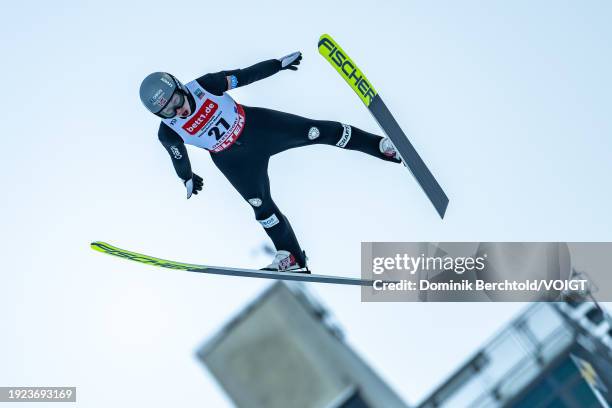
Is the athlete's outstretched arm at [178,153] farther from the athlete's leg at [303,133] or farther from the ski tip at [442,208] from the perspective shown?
the ski tip at [442,208]

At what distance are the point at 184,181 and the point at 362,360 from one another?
8.74m

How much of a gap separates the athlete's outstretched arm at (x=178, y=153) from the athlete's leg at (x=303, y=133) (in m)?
0.95

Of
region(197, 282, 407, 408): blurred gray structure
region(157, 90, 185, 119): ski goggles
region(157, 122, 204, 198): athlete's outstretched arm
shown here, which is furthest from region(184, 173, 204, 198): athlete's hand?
region(197, 282, 407, 408): blurred gray structure

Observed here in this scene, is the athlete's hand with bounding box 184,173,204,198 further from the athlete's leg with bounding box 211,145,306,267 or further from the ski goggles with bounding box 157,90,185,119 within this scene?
the ski goggles with bounding box 157,90,185,119

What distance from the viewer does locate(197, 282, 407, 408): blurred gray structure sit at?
14781 millimetres

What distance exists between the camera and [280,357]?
15.3 meters

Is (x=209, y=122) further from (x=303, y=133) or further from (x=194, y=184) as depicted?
(x=303, y=133)

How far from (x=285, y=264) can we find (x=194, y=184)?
5.26ft

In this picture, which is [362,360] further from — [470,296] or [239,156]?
[239,156]

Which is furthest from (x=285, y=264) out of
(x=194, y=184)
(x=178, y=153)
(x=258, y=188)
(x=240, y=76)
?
(x=240, y=76)

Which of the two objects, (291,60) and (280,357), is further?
(280,357)

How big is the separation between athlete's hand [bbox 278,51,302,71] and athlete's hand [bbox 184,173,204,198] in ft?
6.00

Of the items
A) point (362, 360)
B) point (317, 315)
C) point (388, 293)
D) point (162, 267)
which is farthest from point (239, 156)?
point (362, 360)

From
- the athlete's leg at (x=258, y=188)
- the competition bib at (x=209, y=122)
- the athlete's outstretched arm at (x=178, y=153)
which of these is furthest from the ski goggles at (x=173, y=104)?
the athlete's leg at (x=258, y=188)
